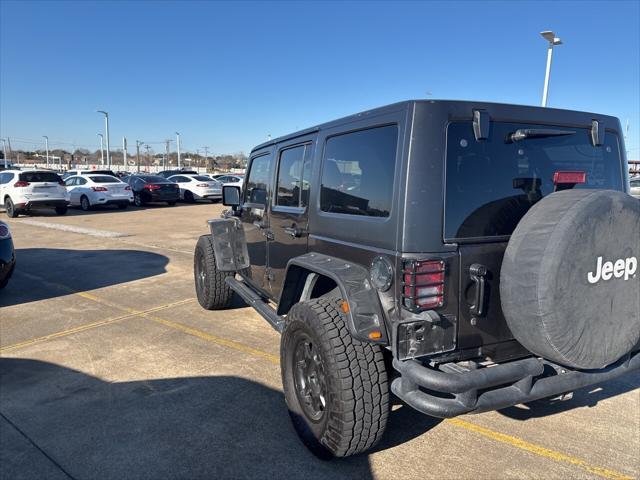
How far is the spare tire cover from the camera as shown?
2045 mm

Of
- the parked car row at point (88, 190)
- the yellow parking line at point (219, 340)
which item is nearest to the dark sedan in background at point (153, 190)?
the parked car row at point (88, 190)

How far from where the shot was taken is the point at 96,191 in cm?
1811

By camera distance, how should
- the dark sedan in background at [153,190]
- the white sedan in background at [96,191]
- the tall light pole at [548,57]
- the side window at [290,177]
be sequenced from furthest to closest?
the dark sedan in background at [153,190]
the white sedan in background at [96,191]
the tall light pole at [548,57]
the side window at [290,177]

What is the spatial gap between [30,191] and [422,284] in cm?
1683

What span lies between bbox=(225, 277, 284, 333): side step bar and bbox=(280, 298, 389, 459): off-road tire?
803 millimetres

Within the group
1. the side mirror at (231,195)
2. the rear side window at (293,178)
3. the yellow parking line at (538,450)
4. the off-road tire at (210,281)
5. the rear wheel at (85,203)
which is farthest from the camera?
the rear wheel at (85,203)

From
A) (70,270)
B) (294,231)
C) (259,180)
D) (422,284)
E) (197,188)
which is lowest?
(70,270)

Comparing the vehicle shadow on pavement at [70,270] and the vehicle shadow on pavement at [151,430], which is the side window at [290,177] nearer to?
the vehicle shadow on pavement at [151,430]

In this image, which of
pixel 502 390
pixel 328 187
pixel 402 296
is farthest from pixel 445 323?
pixel 328 187

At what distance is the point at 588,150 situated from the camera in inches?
109

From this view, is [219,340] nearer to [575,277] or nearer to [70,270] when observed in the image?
[575,277]

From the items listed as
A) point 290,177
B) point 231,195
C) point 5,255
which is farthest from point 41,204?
point 290,177

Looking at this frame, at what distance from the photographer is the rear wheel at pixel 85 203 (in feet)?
60.1

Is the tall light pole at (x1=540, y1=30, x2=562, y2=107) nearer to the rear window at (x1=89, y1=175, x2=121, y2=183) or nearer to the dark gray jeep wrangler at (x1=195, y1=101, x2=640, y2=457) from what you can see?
the dark gray jeep wrangler at (x1=195, y1=101, x2=640, y2=457)
